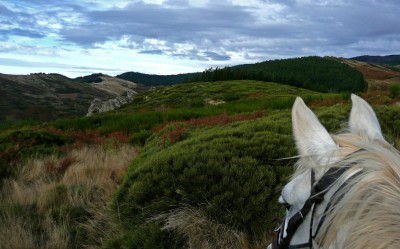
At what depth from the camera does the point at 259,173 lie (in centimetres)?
476

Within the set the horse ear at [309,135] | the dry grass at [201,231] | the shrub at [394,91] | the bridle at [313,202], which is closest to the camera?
the bridle at [313,202]

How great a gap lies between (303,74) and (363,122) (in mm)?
110129

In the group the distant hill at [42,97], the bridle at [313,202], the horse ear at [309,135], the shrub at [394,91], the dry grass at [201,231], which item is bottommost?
the distant hill at [42,97]

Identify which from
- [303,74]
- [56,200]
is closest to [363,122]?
[56,200]

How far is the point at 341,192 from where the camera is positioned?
1092mm

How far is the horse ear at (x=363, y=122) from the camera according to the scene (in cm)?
154

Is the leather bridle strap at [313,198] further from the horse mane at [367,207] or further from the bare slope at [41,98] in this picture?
the bare slope at [41,98]

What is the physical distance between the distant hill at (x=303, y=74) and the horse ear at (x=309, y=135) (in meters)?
69.2

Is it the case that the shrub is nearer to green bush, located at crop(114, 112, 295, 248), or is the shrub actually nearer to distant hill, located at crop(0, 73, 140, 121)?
green bush, located at crop(114, 112, 295, 248)

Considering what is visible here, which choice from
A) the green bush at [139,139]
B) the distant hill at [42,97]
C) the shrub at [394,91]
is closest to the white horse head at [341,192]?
the green bush at [139,139]

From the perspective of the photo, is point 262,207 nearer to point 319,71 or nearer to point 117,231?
point 117,231

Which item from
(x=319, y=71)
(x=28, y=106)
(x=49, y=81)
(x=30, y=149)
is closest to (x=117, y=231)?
(x=30, y=149)

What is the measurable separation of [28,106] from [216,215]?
89598 millimetres

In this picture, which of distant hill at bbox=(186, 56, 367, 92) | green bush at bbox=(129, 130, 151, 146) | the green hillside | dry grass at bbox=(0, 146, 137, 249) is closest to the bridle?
the green hillside
